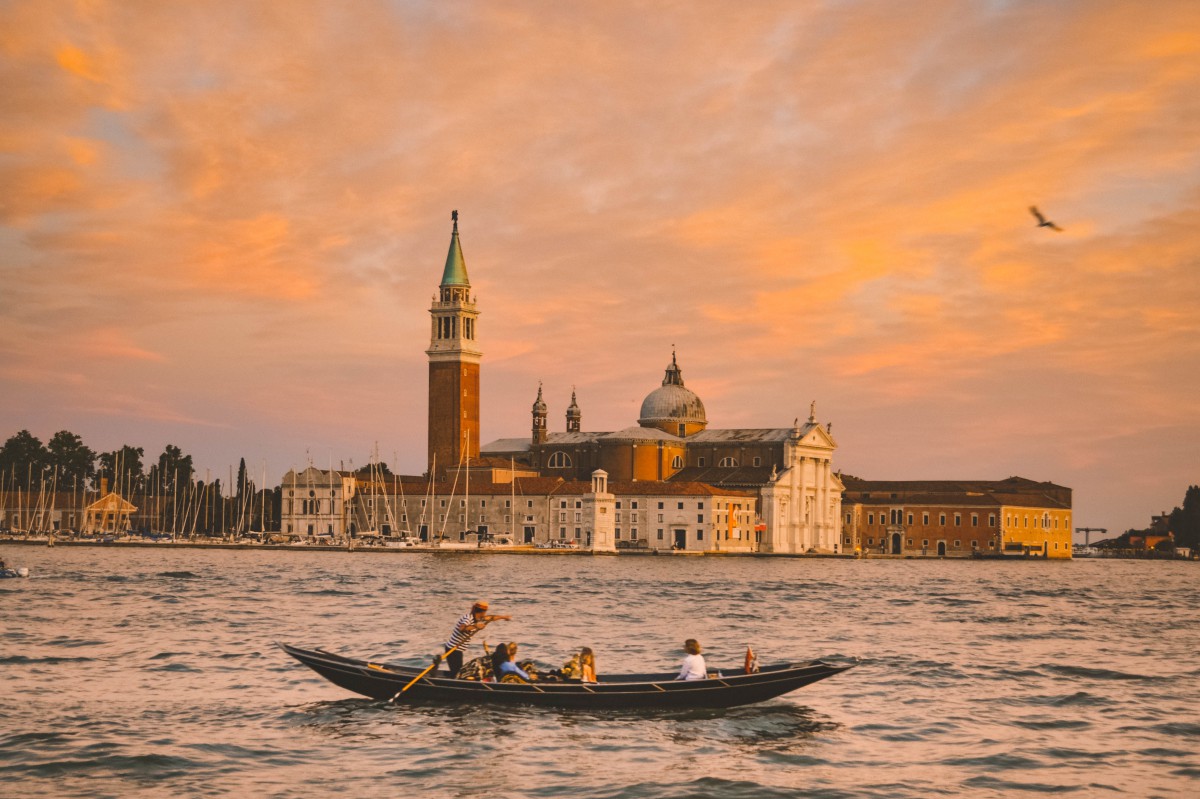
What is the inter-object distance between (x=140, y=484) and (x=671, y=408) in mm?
63841

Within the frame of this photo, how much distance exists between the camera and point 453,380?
12875 cm

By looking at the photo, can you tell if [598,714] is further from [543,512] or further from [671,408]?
[671,408]

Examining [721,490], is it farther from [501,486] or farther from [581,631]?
[581,631]

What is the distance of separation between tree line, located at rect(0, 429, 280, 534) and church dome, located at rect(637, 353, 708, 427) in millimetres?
39161

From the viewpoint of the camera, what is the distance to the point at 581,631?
39656 millimetres

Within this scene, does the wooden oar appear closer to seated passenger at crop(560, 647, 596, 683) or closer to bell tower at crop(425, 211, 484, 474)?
seated passenger at crop(560, 647, 596, 683)

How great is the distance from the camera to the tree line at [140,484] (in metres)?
139

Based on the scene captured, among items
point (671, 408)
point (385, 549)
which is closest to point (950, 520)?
point (671, 408)

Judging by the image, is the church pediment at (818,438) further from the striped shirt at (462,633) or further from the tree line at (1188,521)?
the striped shirt at (462,633)

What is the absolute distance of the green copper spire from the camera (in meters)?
133

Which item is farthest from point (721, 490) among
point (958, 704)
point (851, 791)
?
point (851, 791)

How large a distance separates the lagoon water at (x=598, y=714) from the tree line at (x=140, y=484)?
8567cm

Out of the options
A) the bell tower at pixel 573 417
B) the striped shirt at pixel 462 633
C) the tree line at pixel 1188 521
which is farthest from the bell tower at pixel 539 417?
the striped shirt at pixel 462 633

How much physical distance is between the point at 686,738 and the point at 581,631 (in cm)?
1771
